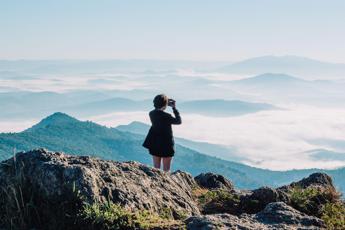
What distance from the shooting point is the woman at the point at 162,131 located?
16.5 m

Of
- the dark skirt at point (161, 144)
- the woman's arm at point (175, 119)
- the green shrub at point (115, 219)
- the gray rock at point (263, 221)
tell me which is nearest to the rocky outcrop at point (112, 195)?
the gray rock at point (263, 221)

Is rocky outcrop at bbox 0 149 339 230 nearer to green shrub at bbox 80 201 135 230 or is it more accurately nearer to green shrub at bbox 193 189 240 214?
green shrub at bbox 193 189 240 214

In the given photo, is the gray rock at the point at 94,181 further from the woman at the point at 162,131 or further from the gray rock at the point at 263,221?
the woman at the point at 162,131

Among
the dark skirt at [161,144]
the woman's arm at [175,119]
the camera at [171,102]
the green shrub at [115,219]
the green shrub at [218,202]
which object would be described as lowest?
the green shrub at [218,202]

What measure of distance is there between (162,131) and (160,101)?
0.97 metres

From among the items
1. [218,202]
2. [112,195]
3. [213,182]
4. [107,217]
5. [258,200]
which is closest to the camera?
[107,217]

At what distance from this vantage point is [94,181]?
9930mm

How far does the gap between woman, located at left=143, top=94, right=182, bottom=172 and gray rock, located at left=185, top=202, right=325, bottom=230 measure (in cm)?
710

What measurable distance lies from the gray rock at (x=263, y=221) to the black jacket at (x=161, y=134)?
7100 millimetres

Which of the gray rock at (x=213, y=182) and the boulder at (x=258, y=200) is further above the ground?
the boulder at (x=258, y=200)

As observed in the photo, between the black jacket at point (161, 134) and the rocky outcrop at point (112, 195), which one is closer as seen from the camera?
the rocky outcrop at point (112, 195)

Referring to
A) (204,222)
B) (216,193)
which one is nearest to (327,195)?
(216,193)

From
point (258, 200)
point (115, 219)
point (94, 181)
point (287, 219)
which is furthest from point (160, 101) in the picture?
point (287, 219)

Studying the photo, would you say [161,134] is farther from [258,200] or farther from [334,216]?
[334,216]
